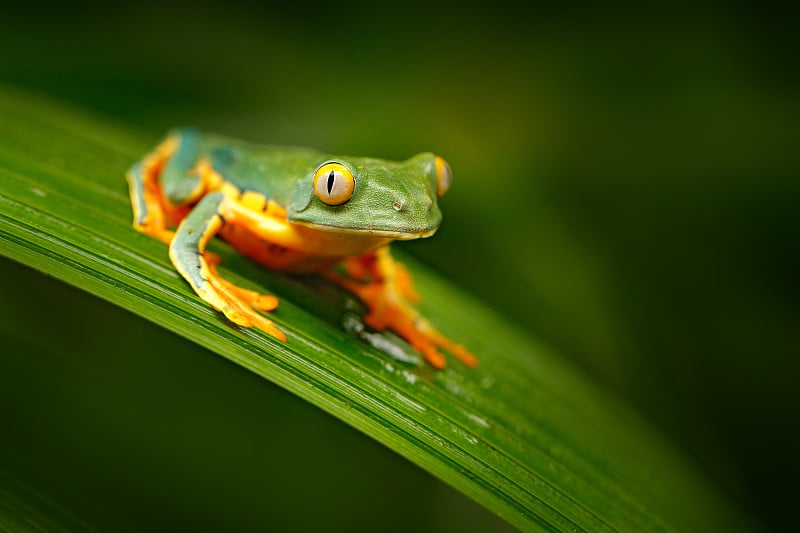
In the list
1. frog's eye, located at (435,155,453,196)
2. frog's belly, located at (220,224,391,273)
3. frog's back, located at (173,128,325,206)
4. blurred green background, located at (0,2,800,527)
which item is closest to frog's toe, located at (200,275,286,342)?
frog's belly, located at (220,224,391,273)

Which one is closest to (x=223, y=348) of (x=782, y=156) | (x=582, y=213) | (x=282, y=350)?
(x=282, y=350)

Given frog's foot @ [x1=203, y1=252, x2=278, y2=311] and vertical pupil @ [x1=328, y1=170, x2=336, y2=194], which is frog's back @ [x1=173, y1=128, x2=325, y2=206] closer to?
vertical pupil @ [x1=328, y1=170, x2=336, y2=194]

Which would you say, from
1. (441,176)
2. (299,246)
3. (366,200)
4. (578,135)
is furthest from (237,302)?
(578,135)

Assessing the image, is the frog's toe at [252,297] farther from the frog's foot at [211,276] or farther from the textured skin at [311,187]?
the textured skin at [311,187]

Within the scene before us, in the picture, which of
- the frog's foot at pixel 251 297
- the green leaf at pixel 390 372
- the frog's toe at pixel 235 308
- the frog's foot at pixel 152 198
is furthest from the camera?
the frog's foot at pixel 152 198

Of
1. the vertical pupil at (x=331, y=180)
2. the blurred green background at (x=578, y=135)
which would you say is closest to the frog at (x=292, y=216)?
the vertical pupil at (x=331, y=180)

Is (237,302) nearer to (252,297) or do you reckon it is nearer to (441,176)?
(252,297)

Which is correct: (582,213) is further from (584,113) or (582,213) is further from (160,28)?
(160,28)
